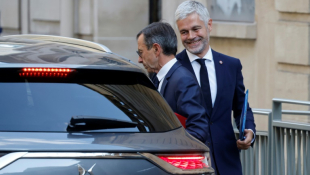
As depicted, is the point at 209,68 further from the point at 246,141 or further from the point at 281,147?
the point at 281,147

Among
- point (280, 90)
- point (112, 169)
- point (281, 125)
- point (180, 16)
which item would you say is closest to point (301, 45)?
point (280, 90)

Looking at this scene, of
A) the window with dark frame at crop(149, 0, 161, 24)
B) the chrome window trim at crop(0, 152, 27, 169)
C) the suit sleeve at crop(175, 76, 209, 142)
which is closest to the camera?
the chrome window trim at crop(0, 152, 27, 169)

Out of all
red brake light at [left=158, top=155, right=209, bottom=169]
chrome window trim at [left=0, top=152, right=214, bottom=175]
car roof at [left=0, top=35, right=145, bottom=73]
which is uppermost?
car roof at [left=0, top=35, right=145, bottom=73]

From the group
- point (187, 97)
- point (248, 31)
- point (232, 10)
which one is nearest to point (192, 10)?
point (187, 97)

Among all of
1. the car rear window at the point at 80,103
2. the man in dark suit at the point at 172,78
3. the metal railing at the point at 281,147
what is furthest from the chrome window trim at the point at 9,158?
the metal railing at the point at 281,147

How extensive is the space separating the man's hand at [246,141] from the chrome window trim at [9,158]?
1.80m

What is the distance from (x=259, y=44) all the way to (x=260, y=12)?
0.45 metres

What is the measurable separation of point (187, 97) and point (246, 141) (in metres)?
0.58

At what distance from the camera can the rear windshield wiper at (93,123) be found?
298cm

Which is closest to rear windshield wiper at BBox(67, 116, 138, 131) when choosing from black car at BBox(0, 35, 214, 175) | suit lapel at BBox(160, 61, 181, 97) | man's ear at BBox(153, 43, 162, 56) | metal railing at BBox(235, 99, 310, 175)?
black car at BBox(0, 35, 214, 175)

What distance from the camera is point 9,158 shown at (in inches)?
110

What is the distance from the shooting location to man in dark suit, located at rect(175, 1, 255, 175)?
4270mm

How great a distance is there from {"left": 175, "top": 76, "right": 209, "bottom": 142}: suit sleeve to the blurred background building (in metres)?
4.41

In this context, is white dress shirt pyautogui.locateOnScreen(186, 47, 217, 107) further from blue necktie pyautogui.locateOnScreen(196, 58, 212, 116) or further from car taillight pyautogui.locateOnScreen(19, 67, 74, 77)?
car taillight pyautogui.locateOnScreen(19, 67, 74, 77)
